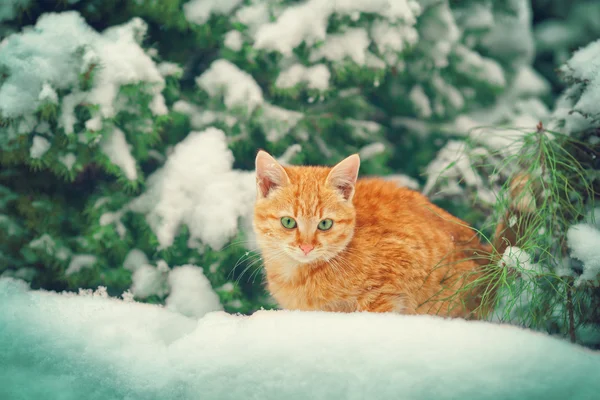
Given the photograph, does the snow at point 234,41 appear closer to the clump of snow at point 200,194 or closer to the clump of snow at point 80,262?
the clump of snow at point 200,194

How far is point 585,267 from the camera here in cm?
170

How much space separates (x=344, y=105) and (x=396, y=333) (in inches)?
61.7

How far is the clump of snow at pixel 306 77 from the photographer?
2477mm

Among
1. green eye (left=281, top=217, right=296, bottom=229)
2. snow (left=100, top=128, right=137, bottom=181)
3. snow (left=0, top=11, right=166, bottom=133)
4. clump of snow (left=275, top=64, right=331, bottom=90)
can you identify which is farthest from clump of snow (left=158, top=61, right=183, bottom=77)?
green eye (left=281, top=217, right=296, bottom=229)

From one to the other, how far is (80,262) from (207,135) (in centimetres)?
85

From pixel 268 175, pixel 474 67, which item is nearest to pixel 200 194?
pixel 268 175

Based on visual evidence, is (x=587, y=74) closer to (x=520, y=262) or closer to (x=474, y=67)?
(x=520, y=262)

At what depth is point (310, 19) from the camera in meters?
2.39

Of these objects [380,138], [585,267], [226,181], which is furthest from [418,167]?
[585,267]

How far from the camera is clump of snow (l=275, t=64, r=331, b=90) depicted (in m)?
2.48

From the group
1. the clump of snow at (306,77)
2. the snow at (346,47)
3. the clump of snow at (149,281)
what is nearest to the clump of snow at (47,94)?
the clump of snow at (149,281)

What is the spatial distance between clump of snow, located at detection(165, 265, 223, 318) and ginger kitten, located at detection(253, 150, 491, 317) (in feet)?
1.26

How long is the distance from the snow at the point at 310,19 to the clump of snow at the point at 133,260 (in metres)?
1.16

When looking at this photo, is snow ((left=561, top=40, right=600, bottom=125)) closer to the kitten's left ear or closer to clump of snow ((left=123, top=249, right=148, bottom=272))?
the kitten's left ear
